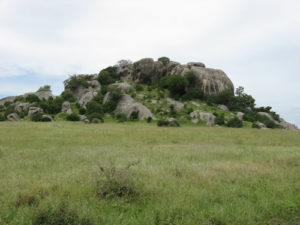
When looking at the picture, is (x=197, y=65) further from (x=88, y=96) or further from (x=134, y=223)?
(x=134, y=223)

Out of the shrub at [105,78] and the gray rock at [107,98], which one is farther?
the shrub at [105,78]

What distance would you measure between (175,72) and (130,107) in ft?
102

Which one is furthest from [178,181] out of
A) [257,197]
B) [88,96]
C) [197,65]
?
[197,65]

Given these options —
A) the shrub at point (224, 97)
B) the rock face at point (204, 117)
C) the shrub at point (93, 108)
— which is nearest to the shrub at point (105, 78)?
the shrub at point (93, 108)

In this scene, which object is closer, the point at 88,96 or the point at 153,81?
the point at 88,96

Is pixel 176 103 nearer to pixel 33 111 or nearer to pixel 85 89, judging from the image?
pixel 85 89

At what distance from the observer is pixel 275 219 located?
5.05 meters

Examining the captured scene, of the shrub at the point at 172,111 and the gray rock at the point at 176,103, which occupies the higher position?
the gray rock at the point at 176,103

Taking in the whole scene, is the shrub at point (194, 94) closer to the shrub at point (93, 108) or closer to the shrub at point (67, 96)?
the shrub at point (93, 108)

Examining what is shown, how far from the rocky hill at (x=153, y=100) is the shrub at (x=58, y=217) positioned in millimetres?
36988

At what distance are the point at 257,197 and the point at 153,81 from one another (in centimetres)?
7615

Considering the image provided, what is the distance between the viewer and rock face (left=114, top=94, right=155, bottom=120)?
53562 mm

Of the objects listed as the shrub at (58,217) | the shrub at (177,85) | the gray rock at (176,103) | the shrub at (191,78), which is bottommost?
the shrub at (58,217)

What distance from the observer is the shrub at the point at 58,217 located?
4.64 metres
